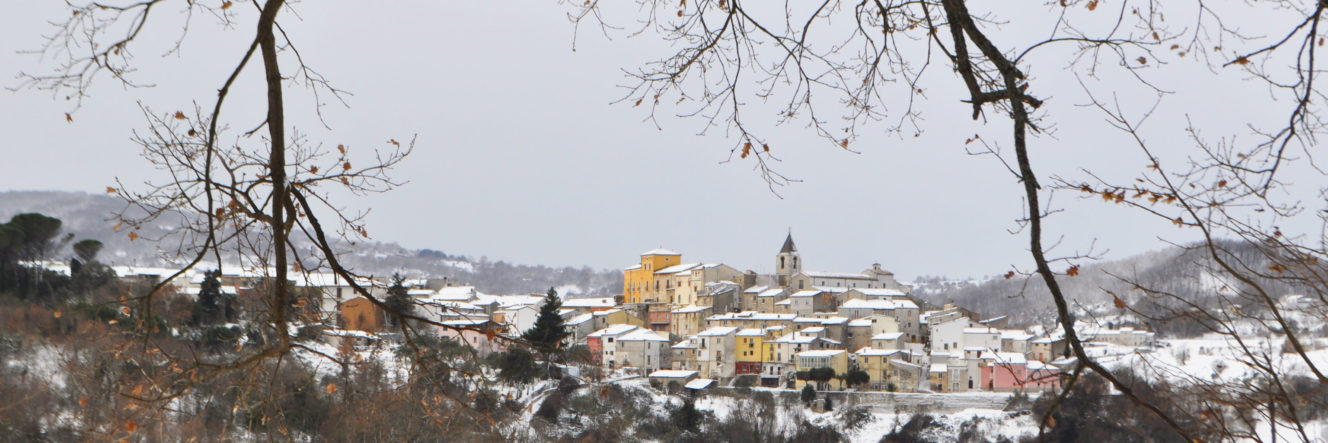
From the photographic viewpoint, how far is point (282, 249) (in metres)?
1.95

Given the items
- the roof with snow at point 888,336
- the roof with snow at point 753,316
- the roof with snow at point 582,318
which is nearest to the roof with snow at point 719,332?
the roof with snow at point 753,316

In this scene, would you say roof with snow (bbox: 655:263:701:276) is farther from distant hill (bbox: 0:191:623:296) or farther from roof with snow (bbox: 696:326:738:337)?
distant hill (bbox: 0:191:623:296)

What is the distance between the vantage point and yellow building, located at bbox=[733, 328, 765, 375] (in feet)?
107

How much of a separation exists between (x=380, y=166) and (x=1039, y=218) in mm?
1273

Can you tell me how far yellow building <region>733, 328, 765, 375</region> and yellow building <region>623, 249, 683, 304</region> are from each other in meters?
9.56

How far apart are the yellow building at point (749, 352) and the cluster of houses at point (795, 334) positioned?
3 cm

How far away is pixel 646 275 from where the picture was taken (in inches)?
1689

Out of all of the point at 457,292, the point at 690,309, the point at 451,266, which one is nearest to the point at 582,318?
the point at 690,309

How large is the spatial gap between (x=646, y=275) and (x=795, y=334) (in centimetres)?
1155

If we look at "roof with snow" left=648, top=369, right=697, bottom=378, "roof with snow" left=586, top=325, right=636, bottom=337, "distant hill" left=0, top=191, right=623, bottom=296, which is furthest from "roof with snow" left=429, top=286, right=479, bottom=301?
"distant hill" left=0, top=191, right=623, bottom=296

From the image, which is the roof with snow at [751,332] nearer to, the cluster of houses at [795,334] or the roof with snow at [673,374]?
the cluster of houses at [795,334]

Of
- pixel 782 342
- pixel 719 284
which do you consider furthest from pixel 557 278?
pixel 782 342

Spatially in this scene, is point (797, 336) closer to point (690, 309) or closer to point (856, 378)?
point (856, 378)

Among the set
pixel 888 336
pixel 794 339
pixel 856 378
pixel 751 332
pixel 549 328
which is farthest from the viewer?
pixel 751 332
